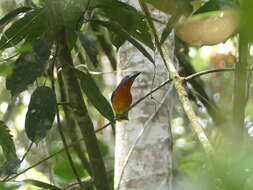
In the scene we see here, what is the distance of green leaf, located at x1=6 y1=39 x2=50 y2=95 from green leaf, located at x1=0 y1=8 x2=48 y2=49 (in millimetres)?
41

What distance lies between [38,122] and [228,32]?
2.04 feet

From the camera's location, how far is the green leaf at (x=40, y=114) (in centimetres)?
103

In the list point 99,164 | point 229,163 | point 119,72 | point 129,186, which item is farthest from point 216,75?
point 229,163

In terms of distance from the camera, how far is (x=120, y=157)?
1.65 meters

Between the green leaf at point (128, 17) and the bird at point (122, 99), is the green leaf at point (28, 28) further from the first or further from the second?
the bird at point (122, 99)

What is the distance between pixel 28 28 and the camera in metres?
1.08

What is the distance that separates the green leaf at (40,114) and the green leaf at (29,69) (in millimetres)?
47

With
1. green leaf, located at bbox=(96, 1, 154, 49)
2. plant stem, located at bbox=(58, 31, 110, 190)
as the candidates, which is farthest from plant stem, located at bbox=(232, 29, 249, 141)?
plant stem, located at bbox=(58, 31, 110, 190)

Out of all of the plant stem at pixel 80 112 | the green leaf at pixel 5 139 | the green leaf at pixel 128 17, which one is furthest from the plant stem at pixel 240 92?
the green leaf at pixel 5 139

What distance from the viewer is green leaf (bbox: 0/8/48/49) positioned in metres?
1.04

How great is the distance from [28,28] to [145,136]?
0.69 meters

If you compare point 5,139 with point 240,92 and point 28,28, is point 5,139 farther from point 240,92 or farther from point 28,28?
point 240,92

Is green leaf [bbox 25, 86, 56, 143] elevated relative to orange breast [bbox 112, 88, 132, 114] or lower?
elevated

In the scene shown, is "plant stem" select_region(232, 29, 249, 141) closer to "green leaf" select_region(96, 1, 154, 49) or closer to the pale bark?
"green leaf" select_region(96, 1, 154, 49)
